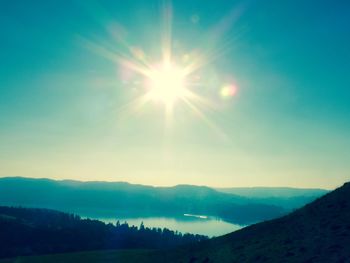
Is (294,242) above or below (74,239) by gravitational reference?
below

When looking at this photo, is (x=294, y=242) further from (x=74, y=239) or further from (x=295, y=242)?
(x=74, y=239)

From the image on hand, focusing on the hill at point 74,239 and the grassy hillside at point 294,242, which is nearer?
the grassy hillside at point 294,242

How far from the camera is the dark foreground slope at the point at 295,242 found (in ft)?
76.4

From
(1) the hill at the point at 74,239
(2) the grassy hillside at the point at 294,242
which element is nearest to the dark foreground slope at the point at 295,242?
(2) the grassy hillside at the point at 294,242

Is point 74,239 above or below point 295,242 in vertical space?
above

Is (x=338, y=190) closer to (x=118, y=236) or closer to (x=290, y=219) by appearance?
(x=290, y=219)

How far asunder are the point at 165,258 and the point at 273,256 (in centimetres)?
1763

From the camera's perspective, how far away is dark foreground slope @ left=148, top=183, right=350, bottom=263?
2330 cm

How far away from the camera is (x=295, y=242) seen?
1067 inches

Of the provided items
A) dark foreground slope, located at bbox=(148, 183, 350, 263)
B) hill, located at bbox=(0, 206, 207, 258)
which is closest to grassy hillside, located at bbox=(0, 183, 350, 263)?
dark foreground slope, located at bbox=(148, 183, 350, 263)

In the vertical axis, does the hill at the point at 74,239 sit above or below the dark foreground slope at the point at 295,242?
above

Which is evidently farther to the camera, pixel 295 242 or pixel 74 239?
pixel 74 239

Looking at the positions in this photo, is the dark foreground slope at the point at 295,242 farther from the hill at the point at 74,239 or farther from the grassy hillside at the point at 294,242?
the hill at the point at 74,239

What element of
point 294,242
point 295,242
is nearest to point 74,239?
point 294,242
